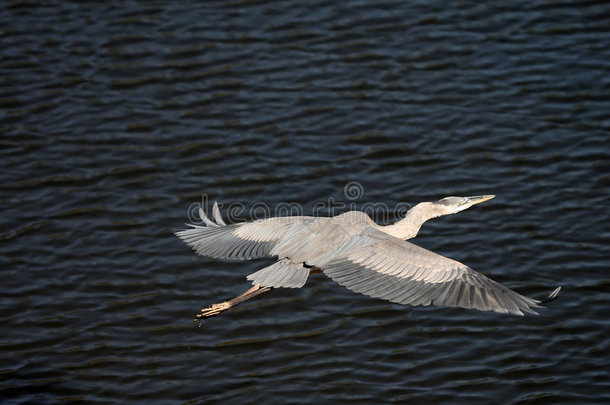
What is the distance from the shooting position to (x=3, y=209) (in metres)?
8.74

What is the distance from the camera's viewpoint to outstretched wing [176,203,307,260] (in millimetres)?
6996

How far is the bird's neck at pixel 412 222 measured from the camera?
7.06 m

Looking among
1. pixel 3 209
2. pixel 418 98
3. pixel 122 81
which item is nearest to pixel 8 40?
pixel 122 81

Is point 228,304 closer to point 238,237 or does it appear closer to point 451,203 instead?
point 238,237

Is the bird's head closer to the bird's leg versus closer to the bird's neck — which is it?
the bird's neck

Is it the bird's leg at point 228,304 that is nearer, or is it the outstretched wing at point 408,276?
the outstretched wing at point 408,276

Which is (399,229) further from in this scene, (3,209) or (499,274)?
(3,209)

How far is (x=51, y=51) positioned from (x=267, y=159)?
3.87m

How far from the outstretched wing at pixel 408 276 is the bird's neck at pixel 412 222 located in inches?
16.1

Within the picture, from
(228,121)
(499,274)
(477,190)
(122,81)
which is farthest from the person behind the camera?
(122,81)

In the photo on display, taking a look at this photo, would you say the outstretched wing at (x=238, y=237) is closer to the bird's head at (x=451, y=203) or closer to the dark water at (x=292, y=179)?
the dark water at (x=292, y=179)

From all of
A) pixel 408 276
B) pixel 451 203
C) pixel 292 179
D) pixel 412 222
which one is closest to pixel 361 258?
pixel 408 276

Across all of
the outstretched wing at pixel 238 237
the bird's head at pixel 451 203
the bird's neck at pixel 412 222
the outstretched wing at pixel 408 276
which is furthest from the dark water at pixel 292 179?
the outstretched wing at pixel 408 276

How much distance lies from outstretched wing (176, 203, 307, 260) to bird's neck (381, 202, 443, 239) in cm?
82
